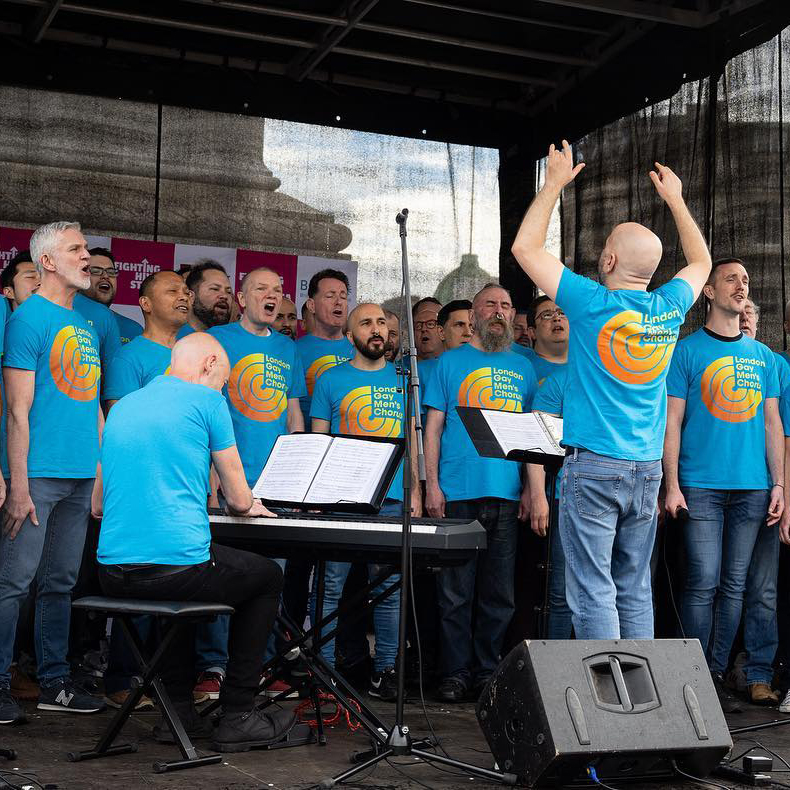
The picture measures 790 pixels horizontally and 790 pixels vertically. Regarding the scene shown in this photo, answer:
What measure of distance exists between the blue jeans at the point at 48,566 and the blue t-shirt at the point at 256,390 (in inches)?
28.7

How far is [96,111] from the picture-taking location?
7.57 meters

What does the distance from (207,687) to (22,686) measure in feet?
2.67

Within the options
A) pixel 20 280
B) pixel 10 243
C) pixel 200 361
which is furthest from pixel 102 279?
pixel 10 243

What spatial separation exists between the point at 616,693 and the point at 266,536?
1230 millimetres

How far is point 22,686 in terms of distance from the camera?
15.1ft

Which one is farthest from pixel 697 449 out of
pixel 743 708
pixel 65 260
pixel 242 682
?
pixel 65 260

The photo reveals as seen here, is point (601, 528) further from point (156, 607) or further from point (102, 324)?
point (102, 324)

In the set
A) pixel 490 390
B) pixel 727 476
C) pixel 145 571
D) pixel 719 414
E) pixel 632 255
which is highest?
pixel 632 255

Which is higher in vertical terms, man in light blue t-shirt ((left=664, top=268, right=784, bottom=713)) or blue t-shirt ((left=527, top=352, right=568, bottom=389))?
blue t-shirt ((left=527, top=352, right=568, bottom=389))

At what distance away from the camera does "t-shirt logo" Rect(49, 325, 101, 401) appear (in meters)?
4.28

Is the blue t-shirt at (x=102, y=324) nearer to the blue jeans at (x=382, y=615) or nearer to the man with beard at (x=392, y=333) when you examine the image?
the blue jeans at (x=382, y=615)

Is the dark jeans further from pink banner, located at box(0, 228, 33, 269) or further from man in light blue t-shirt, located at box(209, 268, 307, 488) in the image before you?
pink banner, located at box(0, 228, 33, 269)

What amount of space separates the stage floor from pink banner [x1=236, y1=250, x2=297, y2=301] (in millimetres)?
4126

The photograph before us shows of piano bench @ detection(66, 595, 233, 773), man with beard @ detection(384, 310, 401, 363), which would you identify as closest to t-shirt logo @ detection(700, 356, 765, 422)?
man with beard @ detection(384, 310, 401, 363)
